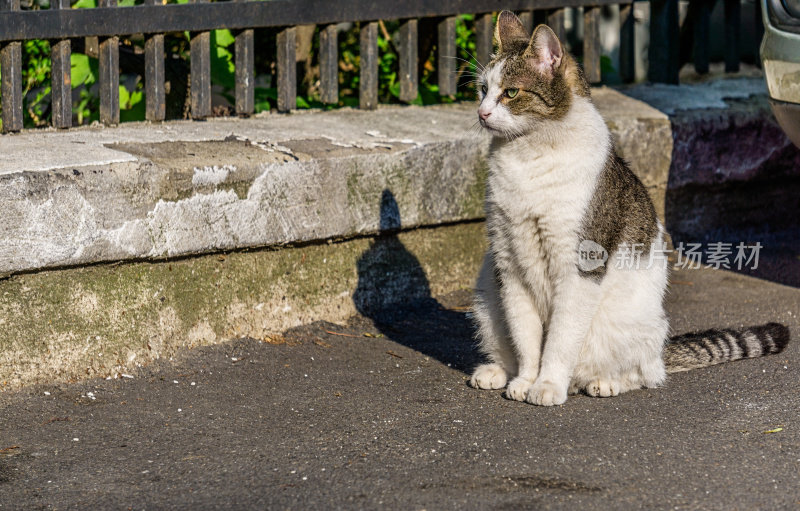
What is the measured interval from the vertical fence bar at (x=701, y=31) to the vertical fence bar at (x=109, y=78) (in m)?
3.97

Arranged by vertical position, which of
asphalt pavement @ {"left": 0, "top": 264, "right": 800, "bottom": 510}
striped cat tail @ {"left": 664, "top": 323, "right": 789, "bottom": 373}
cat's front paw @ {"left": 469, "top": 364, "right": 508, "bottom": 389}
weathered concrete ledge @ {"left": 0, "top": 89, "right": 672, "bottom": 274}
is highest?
weathered concrete ledge @ {"left": 0, "top": 89, "right": 672, "bottom": 274}

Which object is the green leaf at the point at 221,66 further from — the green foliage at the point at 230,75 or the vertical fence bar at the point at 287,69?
the vertical fence bar at the point at 287,69

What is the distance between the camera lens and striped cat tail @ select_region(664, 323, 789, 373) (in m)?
4.35

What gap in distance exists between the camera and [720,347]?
439 cm

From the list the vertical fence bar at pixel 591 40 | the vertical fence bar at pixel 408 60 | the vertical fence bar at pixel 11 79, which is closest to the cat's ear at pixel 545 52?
the vertical fence bar at pixel 408 60

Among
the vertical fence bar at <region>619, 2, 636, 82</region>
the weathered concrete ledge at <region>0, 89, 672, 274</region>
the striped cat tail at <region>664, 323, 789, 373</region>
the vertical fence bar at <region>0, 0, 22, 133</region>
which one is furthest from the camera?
the vertical fence bar at <region>619, 2, 636, 82</region>

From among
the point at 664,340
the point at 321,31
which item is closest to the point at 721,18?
the point at 321,31

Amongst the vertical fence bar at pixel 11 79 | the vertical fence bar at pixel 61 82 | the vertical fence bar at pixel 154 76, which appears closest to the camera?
the vertical fence bar at pixel 11 79

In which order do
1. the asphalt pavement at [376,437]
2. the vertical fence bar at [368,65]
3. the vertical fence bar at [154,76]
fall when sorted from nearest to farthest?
the asphalt pavement at [376,437], the vertical fence bar at [154,76], the vertical fence bar at [368,65]

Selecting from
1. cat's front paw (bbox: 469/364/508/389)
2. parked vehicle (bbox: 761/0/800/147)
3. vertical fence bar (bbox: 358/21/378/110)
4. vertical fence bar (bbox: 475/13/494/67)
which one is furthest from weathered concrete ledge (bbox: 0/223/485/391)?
parked vehicle (bbox: 761/0/800/147)

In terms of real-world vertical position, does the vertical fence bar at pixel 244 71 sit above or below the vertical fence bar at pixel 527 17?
below

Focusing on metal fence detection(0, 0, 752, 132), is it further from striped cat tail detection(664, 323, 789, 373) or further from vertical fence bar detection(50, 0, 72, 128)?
striped cat tail detection(664, 323, 789, 373)

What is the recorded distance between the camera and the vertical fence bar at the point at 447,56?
5863 mm

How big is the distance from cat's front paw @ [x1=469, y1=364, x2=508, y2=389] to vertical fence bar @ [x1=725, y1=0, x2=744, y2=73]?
386 cm
